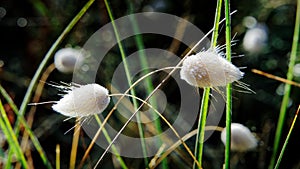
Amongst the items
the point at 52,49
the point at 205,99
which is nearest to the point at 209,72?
the point at 205,99

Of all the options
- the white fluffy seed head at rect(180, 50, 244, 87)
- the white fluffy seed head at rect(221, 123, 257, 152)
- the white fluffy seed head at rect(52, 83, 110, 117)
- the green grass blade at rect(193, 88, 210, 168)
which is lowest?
the white fluffy seed head at rect(221, 123, 257, 152)

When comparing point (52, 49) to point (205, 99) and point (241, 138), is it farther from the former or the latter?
point (241, 138)

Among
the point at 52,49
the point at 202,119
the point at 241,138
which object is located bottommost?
the point at 241,138

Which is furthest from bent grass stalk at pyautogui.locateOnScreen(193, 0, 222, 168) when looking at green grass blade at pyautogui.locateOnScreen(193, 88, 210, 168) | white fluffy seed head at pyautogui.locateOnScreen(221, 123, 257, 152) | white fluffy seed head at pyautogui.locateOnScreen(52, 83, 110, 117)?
white fluffy seed head at pyautogui.locateOnScreen(221, 123, 257, 152)

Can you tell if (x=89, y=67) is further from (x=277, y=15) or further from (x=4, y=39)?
(x=277, y=15)

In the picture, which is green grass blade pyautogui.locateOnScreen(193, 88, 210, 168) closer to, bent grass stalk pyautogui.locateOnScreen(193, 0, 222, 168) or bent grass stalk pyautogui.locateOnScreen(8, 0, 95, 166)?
bent grass stalk pyautogui.locateOnScreen(193, 0, 222, 168)

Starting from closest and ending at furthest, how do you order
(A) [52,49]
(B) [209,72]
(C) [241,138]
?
1. (B) [209,72]
2. (A) [52,49]
3. (C) [241,138]

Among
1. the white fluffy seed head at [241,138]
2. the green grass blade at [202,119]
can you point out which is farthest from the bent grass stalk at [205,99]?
the white fluffy seed head at [241,138]

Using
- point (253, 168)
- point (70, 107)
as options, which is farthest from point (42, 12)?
point (70, 107)

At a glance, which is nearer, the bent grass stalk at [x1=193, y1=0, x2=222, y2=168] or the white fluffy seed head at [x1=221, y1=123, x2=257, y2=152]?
the bent grass stalk at [x1=193, y1=0, x2=222, y2=168]
